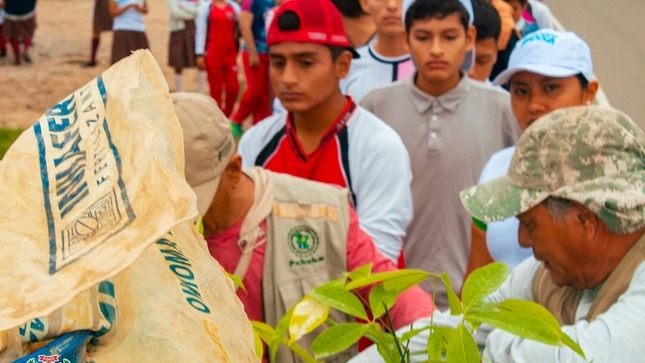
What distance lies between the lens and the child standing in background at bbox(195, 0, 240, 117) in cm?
1151

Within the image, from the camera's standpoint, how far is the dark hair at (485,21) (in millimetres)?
5695

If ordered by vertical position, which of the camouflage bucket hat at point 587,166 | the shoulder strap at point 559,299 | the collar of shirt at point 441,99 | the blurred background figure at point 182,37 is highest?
the camouflage bucket hat at point 587,166

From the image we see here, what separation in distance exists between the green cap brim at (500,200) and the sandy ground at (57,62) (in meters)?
9.76

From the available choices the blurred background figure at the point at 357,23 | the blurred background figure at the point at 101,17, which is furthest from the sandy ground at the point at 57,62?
the blurred background figure at the point at 357,23

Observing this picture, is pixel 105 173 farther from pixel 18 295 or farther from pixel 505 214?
pixel 505 214

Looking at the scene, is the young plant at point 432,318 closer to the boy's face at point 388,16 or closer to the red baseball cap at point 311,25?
the red baseball cap at point 311,25

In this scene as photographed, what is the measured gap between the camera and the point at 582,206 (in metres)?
2.35

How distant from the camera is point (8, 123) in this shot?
1198 cm

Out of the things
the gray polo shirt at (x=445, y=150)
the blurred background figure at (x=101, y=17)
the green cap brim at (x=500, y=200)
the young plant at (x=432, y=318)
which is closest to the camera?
the young plant at (x=432, y=318)

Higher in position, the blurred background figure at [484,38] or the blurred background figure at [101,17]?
the blurred background figure at [484,38]

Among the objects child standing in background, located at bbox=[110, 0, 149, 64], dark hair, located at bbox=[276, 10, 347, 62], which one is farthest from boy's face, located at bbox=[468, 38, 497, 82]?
child standing in background, located at bbox=[110, 0, 149, 64]

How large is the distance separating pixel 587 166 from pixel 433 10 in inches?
108

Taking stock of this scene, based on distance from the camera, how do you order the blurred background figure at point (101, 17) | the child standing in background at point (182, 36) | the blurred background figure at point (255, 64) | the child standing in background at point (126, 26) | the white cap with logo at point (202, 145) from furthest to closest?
Result: the blurred background figure at point (101, 17), the child standing in background at point (182, 36), the child standing in background at point (126, 26), the blurred background figure at point (255, 64), the white cap with logo at point (202, 145)

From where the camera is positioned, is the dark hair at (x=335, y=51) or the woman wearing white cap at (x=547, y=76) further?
the dark hair at (x=335, y=51)
